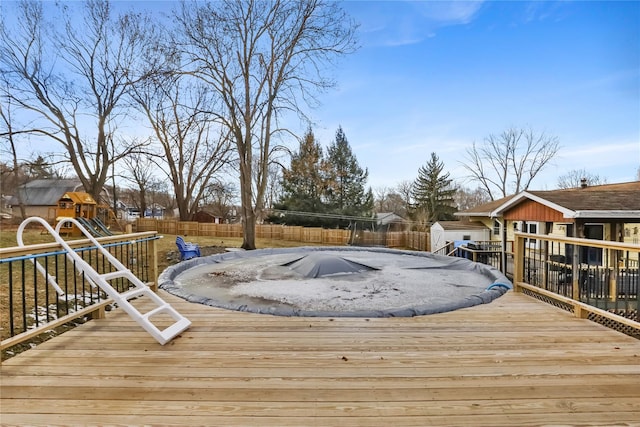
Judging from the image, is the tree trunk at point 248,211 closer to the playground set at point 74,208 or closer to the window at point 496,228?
the playground set at point 74,208

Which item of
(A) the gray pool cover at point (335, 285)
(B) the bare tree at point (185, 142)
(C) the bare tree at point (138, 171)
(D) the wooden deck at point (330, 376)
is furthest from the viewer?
(C) the bare tree at point (138, 171)

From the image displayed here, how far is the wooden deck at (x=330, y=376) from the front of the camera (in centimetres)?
145

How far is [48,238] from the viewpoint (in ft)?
36.8

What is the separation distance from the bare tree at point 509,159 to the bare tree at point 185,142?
17.0 meters

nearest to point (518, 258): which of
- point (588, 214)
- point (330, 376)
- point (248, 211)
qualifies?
point (330, 376)

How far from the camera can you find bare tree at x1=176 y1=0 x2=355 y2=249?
33.4 ft

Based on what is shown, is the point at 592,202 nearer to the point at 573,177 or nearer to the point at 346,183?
the point at 346,183

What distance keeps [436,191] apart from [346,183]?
6875 mm

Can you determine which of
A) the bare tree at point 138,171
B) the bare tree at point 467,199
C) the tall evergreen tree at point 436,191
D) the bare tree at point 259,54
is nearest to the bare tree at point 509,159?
the tall evergreen tree at point 436,191

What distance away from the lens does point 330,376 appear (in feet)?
5.89

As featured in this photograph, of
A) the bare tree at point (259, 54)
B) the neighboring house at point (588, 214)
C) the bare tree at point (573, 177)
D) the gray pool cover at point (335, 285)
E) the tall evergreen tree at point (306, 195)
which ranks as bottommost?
the gray pool cover at point (335, 285)

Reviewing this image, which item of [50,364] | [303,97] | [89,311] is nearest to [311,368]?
[50,364]

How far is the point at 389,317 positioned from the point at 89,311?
248cm

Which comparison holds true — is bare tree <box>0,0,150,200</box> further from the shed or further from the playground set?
the shed
